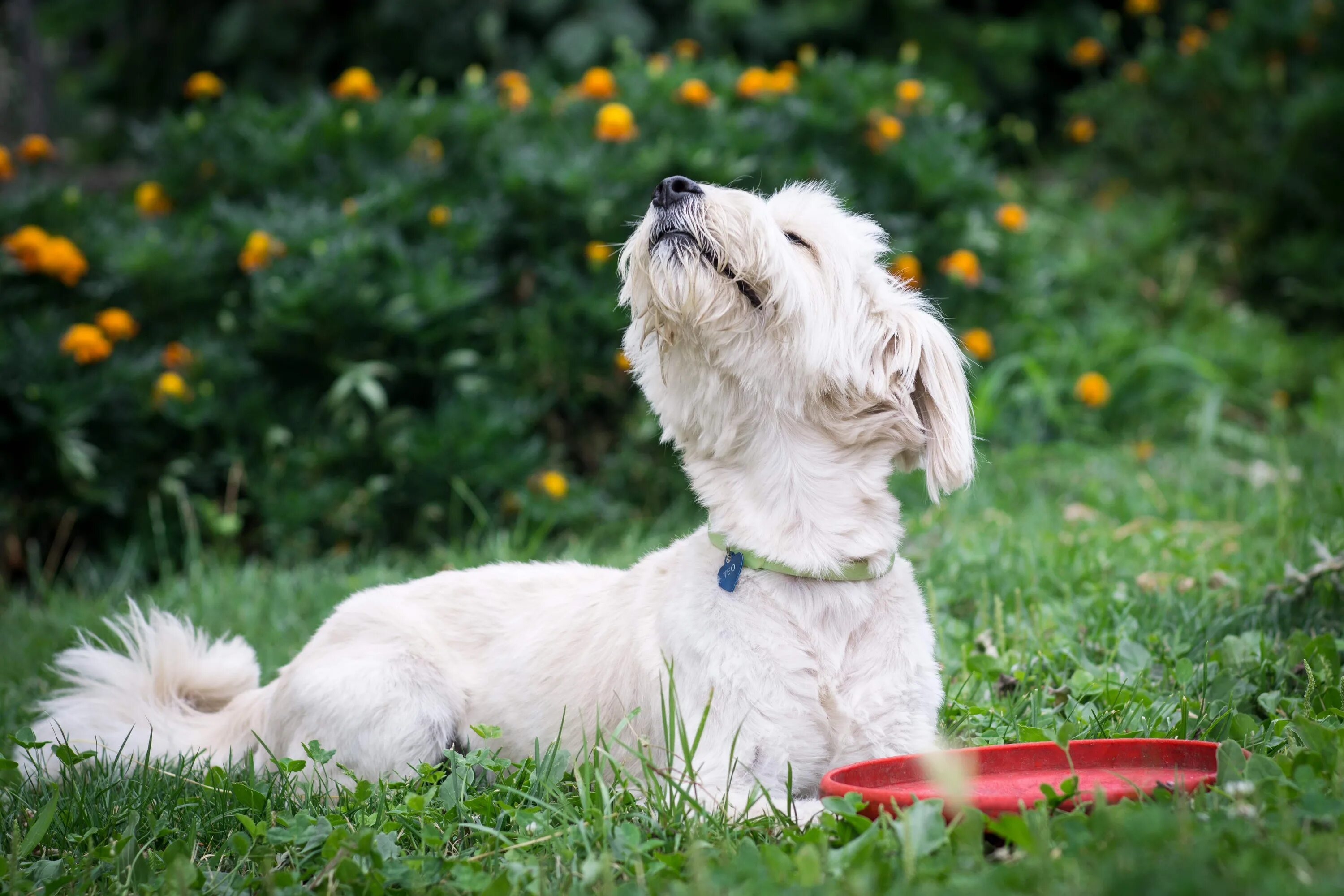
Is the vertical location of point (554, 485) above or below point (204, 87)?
below

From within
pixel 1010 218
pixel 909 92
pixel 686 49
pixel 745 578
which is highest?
pixel 686 49

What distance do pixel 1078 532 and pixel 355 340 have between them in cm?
321

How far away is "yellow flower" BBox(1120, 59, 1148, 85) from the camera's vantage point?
8359 millimetres

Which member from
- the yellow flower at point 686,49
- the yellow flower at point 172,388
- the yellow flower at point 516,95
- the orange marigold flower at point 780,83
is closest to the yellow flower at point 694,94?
the orange marigold flower at point 780,83

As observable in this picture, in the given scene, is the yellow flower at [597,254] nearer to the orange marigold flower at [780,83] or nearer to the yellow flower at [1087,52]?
the orange marigold flower at [780,83]

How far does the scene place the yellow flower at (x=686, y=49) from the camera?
21.7 feet

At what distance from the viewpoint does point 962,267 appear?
5.78 metres

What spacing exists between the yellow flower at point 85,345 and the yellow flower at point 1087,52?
667 centimetres

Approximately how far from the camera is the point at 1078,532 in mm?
4367

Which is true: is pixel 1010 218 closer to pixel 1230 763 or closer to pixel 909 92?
pixel 909 92

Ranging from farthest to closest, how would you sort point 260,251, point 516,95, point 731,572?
point 516,95, point 260,251, point 731,572

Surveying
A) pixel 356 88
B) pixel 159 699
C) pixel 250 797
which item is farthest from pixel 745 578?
pixel 356 88

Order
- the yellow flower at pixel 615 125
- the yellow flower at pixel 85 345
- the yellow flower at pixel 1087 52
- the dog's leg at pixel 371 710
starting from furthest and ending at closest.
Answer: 1. the yellow flower at pixel 1087 52
2. the yellow flower at pixel 615 125
3. the yellow flower at pixel 85 345
4. the dog's leg at pixel 371 710

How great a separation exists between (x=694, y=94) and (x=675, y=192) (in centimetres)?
344
